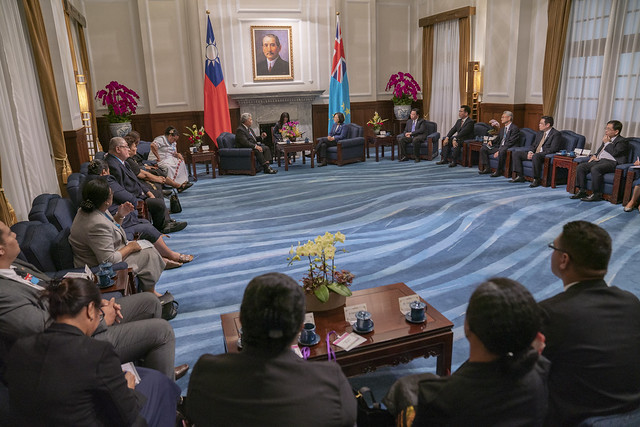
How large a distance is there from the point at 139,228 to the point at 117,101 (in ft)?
19.2

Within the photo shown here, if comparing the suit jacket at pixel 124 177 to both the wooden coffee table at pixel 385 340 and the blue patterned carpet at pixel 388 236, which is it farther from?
the wooden coffee table at pixel 385 340

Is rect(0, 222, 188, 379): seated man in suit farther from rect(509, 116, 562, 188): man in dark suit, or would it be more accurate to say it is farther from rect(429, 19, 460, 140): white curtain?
rect(429, 19, 460, 140): white curtain

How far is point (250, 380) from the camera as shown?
50.5 inches

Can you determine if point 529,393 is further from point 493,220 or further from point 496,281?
point 493,220

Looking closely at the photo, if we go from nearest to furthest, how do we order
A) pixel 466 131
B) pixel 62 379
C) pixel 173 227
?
pixel 62 379 → pixel 173 227 → pixel 466 131

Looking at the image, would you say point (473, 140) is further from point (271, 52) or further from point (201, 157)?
point (201, 157)

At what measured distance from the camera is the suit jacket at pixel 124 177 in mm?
5082

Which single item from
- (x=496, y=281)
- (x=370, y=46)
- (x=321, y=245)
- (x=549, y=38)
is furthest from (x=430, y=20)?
(x=496, y=281)

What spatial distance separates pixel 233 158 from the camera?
9.20 metres

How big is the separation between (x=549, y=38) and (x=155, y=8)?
7.82 metres

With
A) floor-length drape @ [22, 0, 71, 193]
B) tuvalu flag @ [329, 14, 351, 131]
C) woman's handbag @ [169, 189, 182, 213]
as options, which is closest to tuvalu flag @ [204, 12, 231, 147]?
tuvalu flag @ [329, 14, 351, 131]

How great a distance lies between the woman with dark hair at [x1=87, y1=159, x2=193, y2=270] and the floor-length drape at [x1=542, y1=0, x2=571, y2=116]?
6962 mm

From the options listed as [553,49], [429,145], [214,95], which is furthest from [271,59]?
[553,49]

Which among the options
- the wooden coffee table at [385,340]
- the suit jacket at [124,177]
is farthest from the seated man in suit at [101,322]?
the suit jacket at [124,177]
